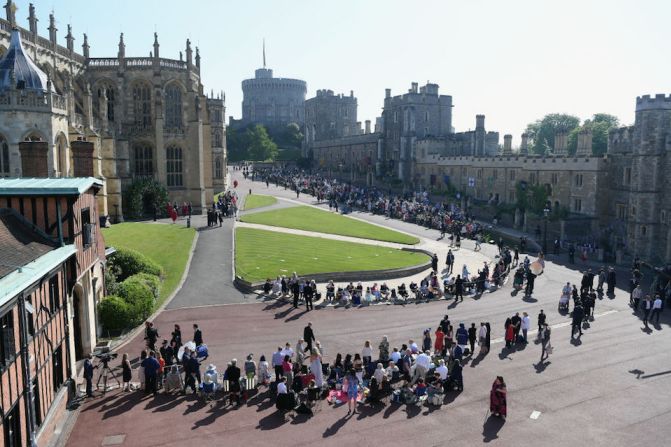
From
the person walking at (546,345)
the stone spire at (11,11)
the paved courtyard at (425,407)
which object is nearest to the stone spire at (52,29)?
the stone spire at (11,11)

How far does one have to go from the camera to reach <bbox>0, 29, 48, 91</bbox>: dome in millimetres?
32844

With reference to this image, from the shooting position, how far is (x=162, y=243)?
35.3 m

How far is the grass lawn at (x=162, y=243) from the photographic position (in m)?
29.6

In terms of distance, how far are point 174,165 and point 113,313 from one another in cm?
3185

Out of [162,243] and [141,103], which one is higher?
[141,103]

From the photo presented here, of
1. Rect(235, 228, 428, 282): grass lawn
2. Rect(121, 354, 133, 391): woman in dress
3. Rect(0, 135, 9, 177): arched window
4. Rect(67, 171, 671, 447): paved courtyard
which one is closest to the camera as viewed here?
Rect(67, 171, 671, 447): paved courtyard

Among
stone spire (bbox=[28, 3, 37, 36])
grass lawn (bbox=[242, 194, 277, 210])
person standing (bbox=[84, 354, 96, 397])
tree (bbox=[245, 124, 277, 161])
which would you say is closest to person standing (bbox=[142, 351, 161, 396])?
person standing (bbox=[84, 354, 96, 397])

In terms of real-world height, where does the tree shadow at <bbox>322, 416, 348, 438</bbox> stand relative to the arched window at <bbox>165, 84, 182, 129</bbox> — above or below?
below

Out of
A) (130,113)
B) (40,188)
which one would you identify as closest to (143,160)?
(130,113)

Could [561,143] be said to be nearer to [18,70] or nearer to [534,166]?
[534,166]

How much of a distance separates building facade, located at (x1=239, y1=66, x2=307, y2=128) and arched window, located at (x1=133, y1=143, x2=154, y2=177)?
314 ft

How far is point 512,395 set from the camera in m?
16.7

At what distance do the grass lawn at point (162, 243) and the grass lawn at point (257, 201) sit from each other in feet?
44.7

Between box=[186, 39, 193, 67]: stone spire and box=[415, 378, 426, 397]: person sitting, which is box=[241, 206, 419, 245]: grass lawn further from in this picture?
box=[415, 378, 426, 397]: person sitting
